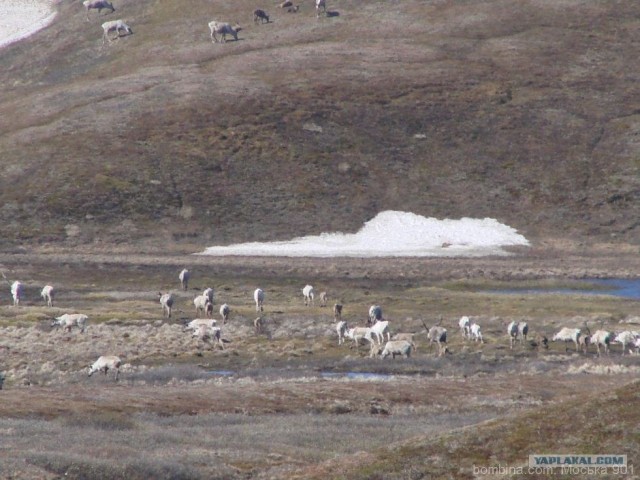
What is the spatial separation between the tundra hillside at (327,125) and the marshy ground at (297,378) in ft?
42.4

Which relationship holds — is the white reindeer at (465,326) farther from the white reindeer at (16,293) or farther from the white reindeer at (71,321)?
the white reindeer at (16,293)

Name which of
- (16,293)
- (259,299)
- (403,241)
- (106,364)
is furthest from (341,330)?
(403,241)

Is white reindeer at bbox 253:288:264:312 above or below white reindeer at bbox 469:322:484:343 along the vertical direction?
above

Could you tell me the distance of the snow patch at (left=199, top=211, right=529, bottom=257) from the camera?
85.7 metres

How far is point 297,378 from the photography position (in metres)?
44.3

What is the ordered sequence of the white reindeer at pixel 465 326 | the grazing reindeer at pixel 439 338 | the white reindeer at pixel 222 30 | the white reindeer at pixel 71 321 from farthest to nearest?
the white reindeer at pixel 222 30, the white reindeer at pixel 71 321, the white reindeer at pixel 465 326, the grazing reindeer at pixel 439 338

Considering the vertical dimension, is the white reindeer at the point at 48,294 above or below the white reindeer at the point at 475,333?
above

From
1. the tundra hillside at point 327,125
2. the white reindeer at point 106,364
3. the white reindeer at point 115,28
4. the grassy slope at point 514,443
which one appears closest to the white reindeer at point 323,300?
the white reindeer at point 106,364

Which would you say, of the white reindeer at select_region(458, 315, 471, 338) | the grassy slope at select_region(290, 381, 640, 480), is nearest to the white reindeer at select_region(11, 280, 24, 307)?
the white reindeer at select_region(458, 315, 471, 338)

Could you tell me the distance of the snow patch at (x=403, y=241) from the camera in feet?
281

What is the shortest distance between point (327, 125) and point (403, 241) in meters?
22.1

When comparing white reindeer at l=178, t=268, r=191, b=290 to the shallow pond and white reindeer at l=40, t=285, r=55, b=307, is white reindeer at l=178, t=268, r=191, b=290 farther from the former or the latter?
the shallow pond

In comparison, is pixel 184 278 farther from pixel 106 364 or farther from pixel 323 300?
pixel 106 364

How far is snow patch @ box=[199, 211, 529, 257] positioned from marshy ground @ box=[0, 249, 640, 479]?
4.33 m
